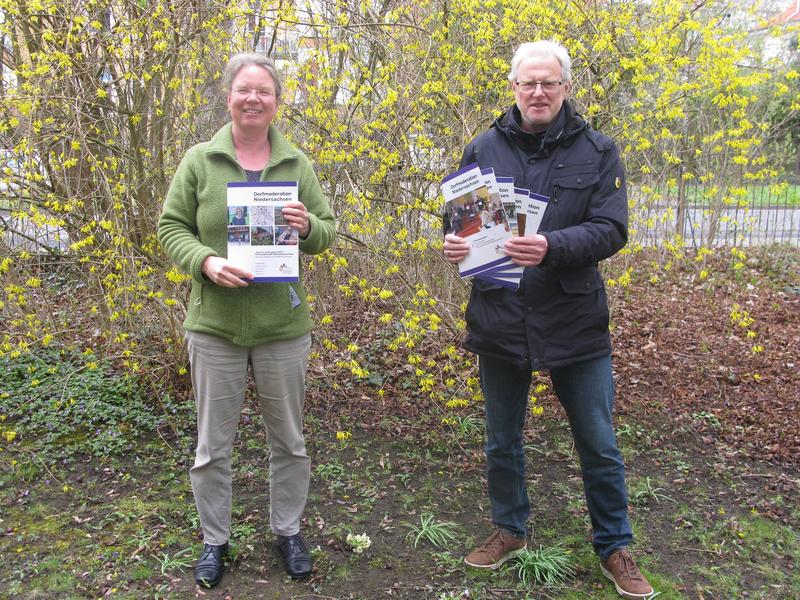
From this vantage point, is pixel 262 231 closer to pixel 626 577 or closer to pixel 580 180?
pixel 580 180

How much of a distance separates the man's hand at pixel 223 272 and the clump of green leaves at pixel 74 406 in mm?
1981

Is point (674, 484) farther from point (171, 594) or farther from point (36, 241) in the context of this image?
point (36, 241)

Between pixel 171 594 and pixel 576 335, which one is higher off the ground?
pixel 576 335

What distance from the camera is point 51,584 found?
9.81ft

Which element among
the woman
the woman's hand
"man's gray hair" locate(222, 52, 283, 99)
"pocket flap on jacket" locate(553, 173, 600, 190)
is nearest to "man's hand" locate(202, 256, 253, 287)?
the woman

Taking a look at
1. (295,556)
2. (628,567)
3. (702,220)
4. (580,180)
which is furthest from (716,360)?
(295,556)

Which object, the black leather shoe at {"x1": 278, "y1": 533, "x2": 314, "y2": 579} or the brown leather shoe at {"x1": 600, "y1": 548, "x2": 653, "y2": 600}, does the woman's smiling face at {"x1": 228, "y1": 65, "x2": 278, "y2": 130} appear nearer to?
the black leather shoe at {"x1": 278, "y1": 533, "x2": 314, "y2": 579}

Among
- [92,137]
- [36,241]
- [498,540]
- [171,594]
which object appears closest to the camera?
[171,594]

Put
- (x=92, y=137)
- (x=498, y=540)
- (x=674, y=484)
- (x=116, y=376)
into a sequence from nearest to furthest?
(x=498, y=540)
(x=674, y=484)
(x=92, y=137)
(x=116, y=376)

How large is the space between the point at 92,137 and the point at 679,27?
362 centimetres

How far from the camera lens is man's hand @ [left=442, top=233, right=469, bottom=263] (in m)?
2.78

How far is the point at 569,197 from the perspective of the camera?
2678 mm

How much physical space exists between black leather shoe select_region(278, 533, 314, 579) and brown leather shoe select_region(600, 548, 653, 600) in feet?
4.22

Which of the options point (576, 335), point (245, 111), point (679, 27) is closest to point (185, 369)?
point (245, 111)
